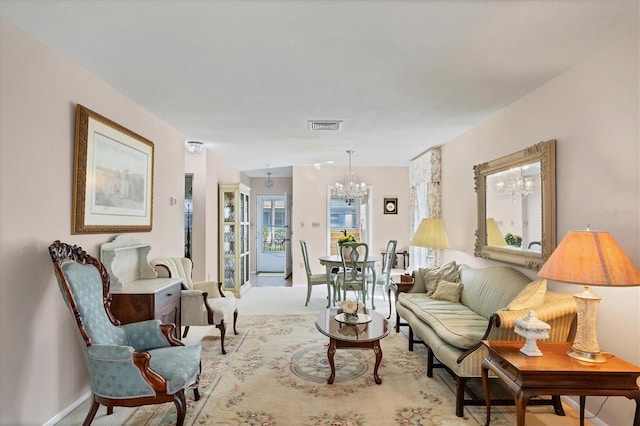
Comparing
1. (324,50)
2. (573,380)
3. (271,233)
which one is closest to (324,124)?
(324,50)

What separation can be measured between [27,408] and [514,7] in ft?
11.9

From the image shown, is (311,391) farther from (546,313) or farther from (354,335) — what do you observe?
(546,313)

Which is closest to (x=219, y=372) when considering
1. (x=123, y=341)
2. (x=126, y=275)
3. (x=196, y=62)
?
(x=123, y=341)

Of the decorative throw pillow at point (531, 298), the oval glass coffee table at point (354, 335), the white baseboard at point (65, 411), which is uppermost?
the decorative throw pillow at point (531, 298)

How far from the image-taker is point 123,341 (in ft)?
8.13

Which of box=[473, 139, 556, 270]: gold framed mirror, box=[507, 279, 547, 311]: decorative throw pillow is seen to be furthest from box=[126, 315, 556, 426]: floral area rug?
box=[473, 139, 556, 270]: gold framed mirror

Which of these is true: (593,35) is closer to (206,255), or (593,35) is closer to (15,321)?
(15,321)

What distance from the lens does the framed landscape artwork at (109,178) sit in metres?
2.60

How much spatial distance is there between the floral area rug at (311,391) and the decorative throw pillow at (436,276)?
73 centimetres

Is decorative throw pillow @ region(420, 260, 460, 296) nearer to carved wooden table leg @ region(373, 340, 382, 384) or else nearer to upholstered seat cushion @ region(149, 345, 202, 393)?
carved wooden table leg @ region(373, 340, 382, 384)

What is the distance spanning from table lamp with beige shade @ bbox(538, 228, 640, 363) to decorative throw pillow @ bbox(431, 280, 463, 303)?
68.0 inches

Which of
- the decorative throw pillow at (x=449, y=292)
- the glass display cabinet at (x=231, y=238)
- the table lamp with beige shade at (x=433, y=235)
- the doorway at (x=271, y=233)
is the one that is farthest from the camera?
the doorway at (x=271, y=233)

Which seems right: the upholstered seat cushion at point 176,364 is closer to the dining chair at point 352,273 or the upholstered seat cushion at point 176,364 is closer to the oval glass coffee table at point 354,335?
the oval glass coffee table at point 354,335

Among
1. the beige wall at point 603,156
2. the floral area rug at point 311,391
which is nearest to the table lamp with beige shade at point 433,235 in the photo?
the floral area rug at point 311,391
